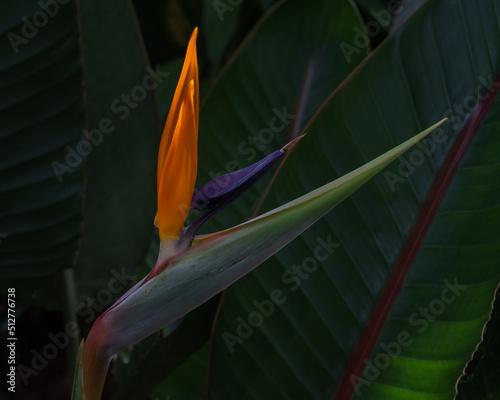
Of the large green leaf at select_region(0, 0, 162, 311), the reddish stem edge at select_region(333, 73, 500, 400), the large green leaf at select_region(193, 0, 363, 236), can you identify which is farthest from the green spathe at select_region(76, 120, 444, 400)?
the large green leaf at select_region(193, 0, 363, 236)

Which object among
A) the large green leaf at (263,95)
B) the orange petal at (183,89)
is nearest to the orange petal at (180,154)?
the orange petal at (183,89)

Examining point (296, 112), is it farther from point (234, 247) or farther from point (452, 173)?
point (234, 247)

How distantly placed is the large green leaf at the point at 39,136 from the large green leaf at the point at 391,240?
0.25 m

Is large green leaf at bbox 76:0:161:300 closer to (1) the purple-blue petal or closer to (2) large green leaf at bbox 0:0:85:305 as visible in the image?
(2) large green leaf at bbox 0:0:85:305

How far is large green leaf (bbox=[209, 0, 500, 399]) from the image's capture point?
1.82ft

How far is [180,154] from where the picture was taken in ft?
1.37

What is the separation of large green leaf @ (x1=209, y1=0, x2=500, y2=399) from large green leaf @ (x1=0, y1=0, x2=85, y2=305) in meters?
0.25

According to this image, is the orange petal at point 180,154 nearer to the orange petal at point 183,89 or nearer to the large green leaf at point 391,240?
the orange petal at point 183,89

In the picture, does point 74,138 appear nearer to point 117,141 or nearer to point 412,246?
point 117,141

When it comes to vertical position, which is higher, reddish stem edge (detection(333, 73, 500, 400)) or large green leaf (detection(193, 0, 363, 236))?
large green leaf (detection(193, 0, 363, 236))

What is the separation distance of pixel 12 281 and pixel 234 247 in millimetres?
513

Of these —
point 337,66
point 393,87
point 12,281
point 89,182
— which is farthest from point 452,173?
point 12,281

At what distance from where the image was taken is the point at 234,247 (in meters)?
0.42

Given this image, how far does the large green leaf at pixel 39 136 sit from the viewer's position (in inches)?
24.2
